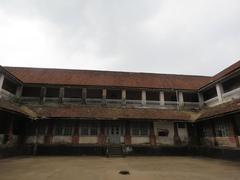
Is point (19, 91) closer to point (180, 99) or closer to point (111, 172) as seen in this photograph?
point (111, 172)

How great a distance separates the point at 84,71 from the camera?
74.0ft

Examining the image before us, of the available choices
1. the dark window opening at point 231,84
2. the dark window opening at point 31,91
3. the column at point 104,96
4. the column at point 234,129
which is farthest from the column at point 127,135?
the dark window opening at point 31,91

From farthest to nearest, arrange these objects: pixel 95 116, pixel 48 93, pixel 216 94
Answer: pixel 48 93, pixel 216 94, pixel 95 116

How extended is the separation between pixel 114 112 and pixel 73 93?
17.1ft

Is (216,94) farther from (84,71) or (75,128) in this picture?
(84,71)

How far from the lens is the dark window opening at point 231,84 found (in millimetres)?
14400

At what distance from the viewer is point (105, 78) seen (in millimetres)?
20672

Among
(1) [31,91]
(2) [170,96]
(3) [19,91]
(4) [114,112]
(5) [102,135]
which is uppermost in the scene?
(1) [31,91]

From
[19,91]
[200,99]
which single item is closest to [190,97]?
[200,99]

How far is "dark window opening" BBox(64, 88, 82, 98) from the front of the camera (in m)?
18.6

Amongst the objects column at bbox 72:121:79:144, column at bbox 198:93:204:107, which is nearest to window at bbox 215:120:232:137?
column at bbox 198:93:204:107

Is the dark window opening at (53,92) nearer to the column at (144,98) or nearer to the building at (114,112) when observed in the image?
the building at (114,112)

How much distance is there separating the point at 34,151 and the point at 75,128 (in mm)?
3685

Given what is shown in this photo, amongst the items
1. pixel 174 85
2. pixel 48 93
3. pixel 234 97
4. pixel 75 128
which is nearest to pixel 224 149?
pixel 234 97
